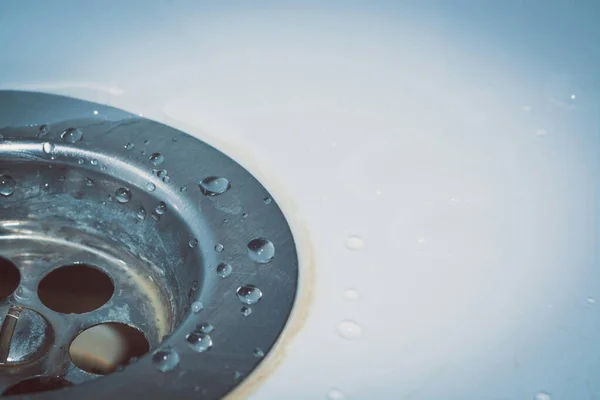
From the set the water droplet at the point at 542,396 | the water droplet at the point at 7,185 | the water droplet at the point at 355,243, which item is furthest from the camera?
the water droplet at the point at 7,185

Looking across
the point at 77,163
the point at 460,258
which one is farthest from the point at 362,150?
the point at 77,163

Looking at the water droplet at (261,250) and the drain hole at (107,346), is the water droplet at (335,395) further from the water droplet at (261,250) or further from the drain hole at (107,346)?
the drain hole at (107,346)

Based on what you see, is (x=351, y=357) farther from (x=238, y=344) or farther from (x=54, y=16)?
(x=54, y=16)

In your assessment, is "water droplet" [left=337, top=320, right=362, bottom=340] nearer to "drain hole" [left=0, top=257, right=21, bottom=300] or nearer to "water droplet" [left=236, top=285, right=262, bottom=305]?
"water droplet" [left=236, top=285, right=262, bottom=305]

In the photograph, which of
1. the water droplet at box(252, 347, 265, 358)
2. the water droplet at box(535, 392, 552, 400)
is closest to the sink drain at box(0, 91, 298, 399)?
the water droplet at box(252, 347, 265, 358)

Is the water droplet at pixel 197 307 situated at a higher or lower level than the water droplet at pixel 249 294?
lower

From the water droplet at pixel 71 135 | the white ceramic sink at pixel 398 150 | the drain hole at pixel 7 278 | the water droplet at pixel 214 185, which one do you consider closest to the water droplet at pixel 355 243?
the white ceramic sink at pixel 398 150
